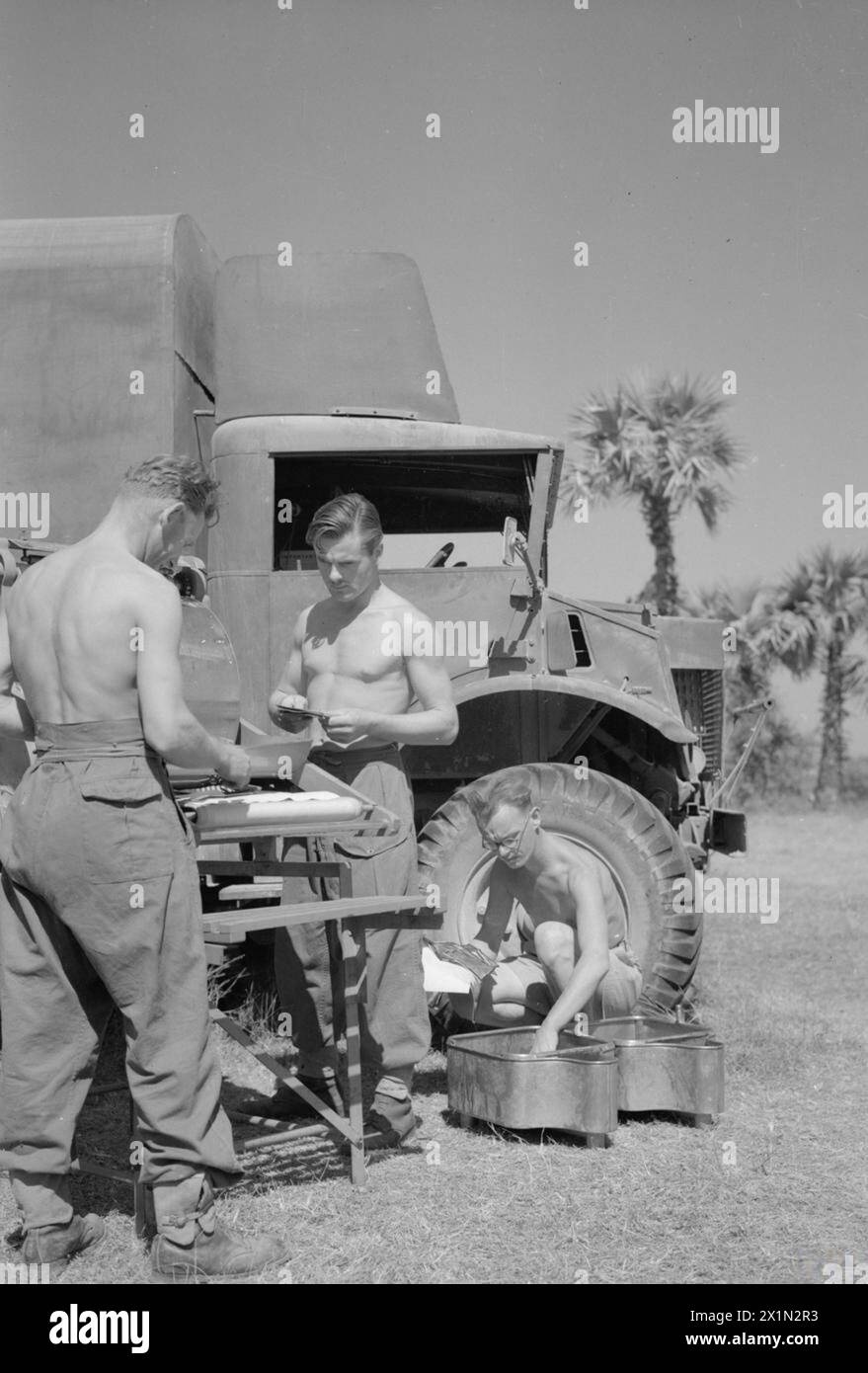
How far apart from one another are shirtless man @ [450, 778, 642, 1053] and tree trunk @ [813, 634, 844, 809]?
17153mm

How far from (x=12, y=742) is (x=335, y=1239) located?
68.8 inches

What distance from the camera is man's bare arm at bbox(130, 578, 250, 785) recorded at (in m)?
2.93

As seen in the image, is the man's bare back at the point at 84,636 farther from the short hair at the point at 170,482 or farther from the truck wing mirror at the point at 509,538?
the truck wing mirror at the point at 509,538

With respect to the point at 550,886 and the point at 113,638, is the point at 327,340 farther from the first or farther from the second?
the point at 113,638

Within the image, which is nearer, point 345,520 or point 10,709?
point 10,709

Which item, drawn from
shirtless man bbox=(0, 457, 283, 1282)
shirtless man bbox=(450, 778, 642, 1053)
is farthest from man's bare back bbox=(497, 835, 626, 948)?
shirtless man bbox=(0, 457, 283, 1282)

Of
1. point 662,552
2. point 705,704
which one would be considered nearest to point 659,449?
point 662,552

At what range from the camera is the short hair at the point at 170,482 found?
3094 millimetres

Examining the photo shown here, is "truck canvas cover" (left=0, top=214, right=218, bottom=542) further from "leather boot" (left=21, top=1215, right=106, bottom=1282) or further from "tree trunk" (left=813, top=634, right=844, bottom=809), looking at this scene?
"tree trunk" (left=813, top=634, right=844, bottom=809)

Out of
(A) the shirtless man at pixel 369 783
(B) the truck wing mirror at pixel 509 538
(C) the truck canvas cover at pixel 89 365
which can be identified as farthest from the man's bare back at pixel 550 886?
(C) the truck canvas cover at pixel 89 365

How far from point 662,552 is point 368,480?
1467 centimetres

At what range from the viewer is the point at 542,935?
4621mm

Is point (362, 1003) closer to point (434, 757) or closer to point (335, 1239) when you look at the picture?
point (335, 1239)

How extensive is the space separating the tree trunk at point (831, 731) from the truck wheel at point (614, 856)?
54.9ft
